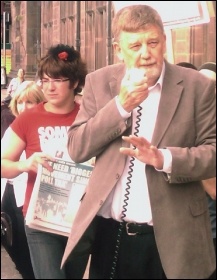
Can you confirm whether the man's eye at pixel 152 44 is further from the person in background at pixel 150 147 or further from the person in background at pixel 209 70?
the person in background at pixel 209 70

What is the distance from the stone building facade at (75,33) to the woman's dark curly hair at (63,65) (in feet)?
0.14

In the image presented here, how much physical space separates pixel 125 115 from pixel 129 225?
0.33 meters

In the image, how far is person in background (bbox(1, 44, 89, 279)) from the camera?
7.38ft

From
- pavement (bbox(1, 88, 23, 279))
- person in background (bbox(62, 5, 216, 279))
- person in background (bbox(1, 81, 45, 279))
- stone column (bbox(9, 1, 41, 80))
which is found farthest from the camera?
pavement (bbox(1, 88, 23, 279))

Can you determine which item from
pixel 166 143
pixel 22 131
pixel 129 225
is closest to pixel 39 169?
pixel 22 131

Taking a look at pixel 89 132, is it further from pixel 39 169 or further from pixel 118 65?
pixel 39 169

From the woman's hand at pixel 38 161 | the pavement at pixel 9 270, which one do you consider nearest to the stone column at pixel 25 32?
the woman's hand at pixel 38 161

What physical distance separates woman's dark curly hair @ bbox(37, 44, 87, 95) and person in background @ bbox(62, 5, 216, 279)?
1.58 ft

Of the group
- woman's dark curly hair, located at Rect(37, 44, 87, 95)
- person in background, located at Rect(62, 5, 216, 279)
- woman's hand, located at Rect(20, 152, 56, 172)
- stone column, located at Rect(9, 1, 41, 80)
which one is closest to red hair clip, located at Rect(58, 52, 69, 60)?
woman's dark curly hair, located at Rect(37, 44, 87, 95)

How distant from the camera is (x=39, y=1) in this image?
2086 millimetres

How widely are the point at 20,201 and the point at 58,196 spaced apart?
482mm

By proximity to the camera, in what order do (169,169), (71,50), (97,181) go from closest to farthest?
(169,169)
(97,181)
(71,50)

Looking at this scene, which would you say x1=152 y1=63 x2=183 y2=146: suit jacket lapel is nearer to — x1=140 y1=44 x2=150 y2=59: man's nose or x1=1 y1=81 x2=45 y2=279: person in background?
x1=140 y1=44 x2=150 y2=59: man's nose

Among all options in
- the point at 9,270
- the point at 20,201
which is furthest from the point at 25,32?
the point at 9,270
